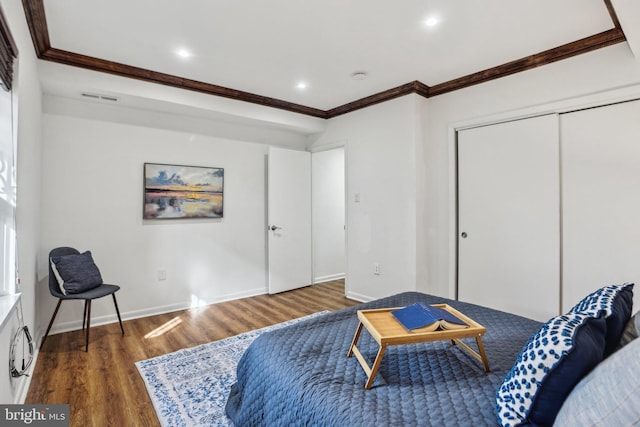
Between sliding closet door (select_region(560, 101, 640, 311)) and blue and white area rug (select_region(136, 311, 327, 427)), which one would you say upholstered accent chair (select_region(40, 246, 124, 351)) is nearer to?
blue and white area rug (select_region(136, 311, 327, 427))

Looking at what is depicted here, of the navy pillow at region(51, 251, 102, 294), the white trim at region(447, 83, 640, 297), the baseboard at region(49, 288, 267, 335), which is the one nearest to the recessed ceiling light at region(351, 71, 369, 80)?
the white trim at region(447, 83, 640, 297)

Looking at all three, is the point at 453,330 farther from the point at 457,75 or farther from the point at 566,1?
the point at 457,75

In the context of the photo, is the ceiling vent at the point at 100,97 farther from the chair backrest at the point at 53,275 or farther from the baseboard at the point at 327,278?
the baseboard at the point at 327,278

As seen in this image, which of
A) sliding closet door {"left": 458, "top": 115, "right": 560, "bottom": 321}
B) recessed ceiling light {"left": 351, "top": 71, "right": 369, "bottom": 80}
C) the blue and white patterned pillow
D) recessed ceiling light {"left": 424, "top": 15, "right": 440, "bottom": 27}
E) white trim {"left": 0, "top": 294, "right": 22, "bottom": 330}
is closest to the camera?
the blue and white patterned pillow

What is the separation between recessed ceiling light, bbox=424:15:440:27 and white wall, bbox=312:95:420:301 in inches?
48.2

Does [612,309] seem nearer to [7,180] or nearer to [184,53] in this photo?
[7,180]

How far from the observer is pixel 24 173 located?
2170 mm

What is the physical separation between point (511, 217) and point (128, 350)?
11.8 feet

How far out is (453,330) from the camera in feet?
4.30

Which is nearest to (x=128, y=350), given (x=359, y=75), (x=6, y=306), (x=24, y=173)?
(x=6, y=306)

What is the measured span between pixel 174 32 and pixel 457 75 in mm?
2602

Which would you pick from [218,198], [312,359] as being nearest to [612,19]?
[312,359]

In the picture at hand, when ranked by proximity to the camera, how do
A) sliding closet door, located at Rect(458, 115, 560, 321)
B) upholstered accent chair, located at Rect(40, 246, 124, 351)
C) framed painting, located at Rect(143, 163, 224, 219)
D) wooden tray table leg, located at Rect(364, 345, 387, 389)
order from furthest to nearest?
framed painting, located at Rect(143, 163, 224, 219)
sliding closet door, located at Rect(458, 115, 560, 321)
upholstered accent chair, located at Rect(40, 246, 124, 351)
wooden tray table leg, located at Rect(364, 345, 387, 389)

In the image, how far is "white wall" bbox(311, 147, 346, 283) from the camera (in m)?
5.12
